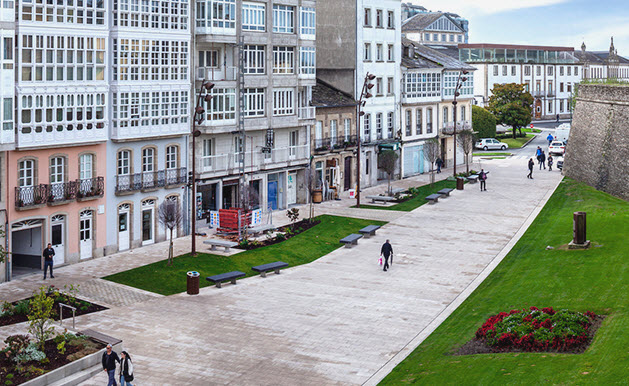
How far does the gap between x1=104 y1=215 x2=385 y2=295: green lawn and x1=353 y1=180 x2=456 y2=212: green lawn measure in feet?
23.2

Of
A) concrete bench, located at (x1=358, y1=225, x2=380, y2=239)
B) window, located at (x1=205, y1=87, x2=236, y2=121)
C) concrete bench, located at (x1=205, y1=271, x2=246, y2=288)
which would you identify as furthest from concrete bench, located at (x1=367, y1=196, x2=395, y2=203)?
concrete bench, located at (x1=205, y1=271, x2=246, y2=288)

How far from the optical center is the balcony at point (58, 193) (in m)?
37.3

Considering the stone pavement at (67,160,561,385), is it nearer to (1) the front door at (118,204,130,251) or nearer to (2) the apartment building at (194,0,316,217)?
(1) the front door at (118,204,130,251)

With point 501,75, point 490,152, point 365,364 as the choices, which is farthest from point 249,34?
point 501,75

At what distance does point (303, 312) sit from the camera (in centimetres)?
3253

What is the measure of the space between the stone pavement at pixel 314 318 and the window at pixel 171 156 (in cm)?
1038

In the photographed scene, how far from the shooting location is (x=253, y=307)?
33156mm

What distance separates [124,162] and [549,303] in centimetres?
2303

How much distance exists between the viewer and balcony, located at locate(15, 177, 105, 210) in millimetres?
37344

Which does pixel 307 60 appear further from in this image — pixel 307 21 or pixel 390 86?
pixel 390 86

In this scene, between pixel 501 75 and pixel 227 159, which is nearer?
pixel 227 159

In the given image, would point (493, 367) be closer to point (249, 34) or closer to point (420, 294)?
point (420, 294)

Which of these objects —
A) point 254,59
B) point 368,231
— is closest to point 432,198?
point 368,231

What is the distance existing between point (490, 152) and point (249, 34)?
5040 centimetres
